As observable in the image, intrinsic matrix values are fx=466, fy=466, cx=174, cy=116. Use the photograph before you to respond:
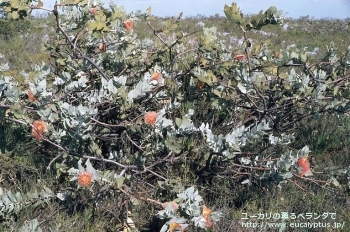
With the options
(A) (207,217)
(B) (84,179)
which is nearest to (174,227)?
(A) (207,217)

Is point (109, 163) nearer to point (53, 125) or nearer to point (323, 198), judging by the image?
point (53, 125)

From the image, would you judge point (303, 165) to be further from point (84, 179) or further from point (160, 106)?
point (84, 179)

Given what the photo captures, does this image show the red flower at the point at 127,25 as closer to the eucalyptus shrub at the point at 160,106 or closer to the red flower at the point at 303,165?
the eucalyptus shrub at the point at 160,106

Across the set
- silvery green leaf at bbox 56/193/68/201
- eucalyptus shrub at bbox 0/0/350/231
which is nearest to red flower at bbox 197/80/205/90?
eucalyptus shrub at bbox 0/0/350/231

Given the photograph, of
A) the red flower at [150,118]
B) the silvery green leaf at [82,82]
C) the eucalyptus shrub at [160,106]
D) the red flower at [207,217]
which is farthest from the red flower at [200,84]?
the red flower at [207,217]

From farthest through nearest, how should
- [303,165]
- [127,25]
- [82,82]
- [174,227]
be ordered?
[127,25]
[82,82]
[303,165]
[174,227]

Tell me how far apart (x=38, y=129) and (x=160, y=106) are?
0.84m

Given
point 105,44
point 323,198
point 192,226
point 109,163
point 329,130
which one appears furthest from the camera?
point 329,130

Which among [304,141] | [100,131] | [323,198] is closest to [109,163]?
[100,131]

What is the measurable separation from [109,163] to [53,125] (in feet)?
1.27

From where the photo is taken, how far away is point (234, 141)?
2.40 m

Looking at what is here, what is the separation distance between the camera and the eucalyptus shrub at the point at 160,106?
2.41 m

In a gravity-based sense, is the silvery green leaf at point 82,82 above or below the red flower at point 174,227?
above

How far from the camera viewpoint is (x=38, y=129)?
2404 millimetres
